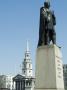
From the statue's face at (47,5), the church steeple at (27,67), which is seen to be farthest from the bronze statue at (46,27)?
the church steeple at (27,67)

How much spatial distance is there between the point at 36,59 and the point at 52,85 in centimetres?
176

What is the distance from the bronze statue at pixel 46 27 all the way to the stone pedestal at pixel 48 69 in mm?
683

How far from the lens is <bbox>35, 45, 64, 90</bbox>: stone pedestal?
1709cm

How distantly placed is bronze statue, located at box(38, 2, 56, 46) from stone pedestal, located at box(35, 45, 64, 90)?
68cm

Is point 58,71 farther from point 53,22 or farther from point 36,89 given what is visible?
point 53,22

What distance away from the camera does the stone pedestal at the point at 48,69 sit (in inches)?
673

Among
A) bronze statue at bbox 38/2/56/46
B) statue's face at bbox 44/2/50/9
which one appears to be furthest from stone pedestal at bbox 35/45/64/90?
statue's face at bbox 44/2/50/9

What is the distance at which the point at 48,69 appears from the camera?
56.8 ft

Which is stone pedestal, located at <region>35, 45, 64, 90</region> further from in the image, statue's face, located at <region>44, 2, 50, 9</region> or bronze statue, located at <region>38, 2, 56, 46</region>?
statue's face, located at <region>44, 2, 50, 9</region>

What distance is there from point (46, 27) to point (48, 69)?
260cm

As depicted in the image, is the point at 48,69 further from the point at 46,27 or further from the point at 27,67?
the point at 27,67

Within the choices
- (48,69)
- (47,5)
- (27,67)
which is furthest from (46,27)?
(27,67)

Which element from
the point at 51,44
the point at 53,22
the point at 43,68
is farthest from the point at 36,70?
the point at 53,22

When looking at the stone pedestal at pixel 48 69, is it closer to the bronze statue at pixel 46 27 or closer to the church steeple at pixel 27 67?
the bronze statue at pixel 46 27
